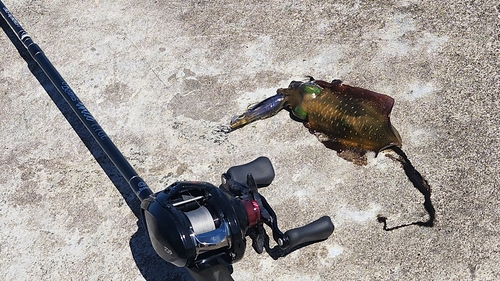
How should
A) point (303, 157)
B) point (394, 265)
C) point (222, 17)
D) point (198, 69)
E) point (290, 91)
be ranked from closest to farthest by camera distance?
1. point (394, 265)
2. point (303, 157)
3. point (290, 91)
4. point (198, 69)
5. point (222, 17)

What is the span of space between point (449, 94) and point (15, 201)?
2573 millimetres

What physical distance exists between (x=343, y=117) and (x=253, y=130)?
1.77 feet

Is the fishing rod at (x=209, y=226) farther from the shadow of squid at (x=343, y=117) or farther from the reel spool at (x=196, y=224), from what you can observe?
the shadow of squid at (x=343, y=117)

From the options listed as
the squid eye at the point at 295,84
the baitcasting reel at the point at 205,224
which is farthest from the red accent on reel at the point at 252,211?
the squid eye at the point at 295,84

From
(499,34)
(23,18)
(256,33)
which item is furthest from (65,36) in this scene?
(499,34)

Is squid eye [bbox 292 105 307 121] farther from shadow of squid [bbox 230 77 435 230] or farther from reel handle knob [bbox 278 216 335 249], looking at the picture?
reel handle knob [bbox 278 216 335 249]

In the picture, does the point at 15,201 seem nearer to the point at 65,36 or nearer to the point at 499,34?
the point at 65,36

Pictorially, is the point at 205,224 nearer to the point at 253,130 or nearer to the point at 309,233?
the point at 309,233

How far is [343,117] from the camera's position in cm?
356

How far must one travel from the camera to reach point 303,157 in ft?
11.6

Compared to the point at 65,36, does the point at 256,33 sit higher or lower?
lower

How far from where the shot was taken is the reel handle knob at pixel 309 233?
9.56ft

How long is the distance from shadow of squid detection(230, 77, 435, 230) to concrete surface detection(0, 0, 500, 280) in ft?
0.18

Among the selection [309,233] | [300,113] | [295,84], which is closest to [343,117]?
[300,113]
